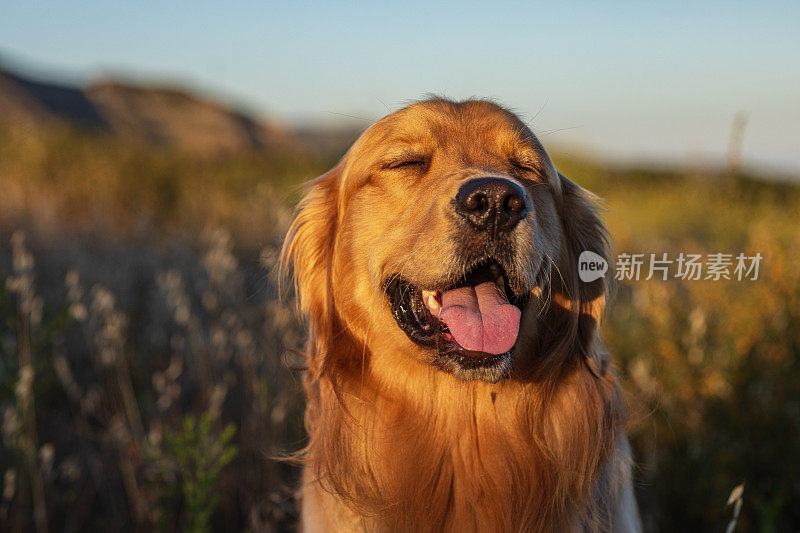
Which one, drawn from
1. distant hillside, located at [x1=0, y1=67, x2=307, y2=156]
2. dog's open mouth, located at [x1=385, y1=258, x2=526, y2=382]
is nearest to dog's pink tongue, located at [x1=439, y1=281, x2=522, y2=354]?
dog's open mouth, located at [x1=385, y1=258, x2=526, y2=382]

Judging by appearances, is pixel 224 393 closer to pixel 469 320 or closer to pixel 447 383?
pixel 447 383

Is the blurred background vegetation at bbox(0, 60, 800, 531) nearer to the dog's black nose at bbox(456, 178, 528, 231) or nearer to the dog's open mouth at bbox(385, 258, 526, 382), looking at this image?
the dog's open mouth at bbox(385, 258, 526, 382)

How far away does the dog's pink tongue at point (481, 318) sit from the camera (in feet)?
6.06

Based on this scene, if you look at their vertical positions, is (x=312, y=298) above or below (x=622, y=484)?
above

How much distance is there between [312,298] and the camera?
236 cm

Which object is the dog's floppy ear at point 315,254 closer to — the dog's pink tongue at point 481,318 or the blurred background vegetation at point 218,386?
the blurred background vegetation at point 218,386

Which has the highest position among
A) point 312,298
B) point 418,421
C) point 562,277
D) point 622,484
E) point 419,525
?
point 562,277

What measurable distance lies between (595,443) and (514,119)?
3.79 ft

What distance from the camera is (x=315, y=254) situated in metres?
2.39

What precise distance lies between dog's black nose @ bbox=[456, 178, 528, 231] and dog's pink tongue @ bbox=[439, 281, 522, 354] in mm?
231

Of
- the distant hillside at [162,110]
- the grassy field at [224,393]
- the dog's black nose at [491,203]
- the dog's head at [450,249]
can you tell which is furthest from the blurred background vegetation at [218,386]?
the distant hillside at [162,110]

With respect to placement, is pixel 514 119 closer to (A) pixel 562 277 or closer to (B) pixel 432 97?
(B) pixel 432 97

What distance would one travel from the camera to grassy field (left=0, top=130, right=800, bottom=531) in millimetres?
2748

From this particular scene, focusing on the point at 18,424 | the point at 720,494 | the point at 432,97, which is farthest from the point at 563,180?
the point at 18,424
